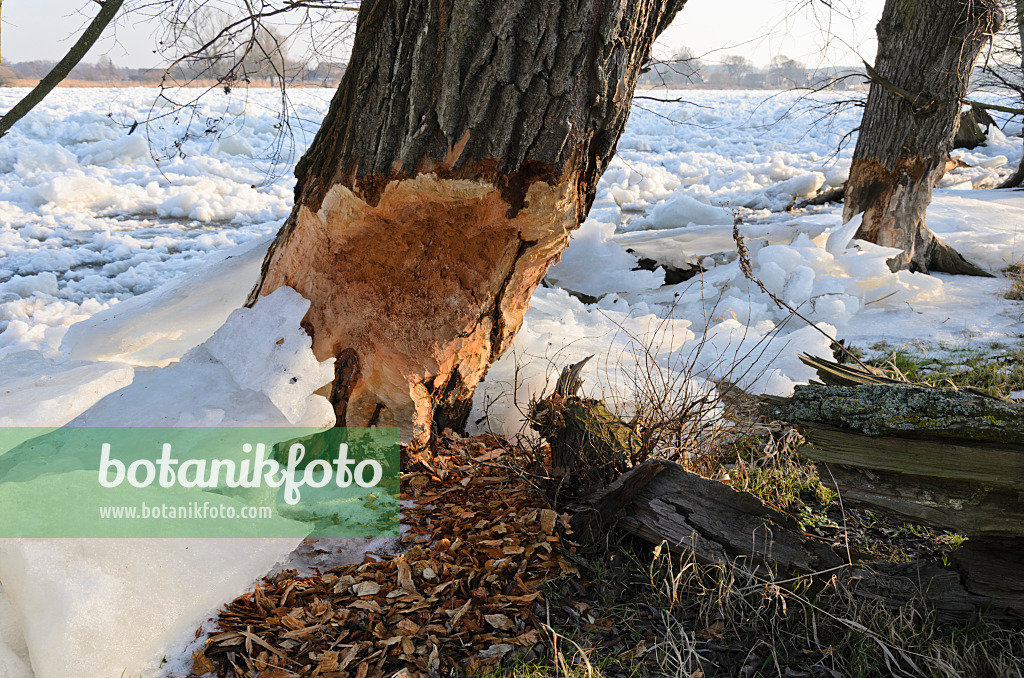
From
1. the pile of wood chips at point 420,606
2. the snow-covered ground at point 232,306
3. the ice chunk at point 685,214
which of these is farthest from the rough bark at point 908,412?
the ice chunk at point 685,214

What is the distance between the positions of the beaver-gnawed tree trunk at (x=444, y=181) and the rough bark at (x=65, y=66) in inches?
28.5

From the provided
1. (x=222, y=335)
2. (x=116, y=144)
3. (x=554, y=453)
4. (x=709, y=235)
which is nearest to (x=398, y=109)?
(x=222, y=335)

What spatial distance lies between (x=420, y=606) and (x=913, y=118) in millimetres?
5655

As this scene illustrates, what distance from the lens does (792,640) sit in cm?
194

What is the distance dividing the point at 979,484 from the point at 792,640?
74 centimetres

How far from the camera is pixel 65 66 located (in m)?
1.99

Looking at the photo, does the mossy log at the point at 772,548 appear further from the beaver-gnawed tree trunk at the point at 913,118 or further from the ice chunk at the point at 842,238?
the beaver-gnawed tree trunk at the point at 913,118

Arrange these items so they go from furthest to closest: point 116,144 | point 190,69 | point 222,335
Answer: point 116,144, point 190,69, point 222,335

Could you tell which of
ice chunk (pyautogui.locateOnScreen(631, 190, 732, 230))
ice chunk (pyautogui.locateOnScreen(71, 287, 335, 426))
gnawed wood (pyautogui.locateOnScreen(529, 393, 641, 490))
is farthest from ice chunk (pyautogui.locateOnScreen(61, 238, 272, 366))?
ice chunk (pyautogui.locateOnScreen(631, 190, 732, 230))

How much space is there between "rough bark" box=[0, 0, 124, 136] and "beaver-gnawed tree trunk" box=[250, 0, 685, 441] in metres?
0.72

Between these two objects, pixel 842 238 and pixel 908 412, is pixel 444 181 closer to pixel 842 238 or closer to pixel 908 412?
pixel 908 412

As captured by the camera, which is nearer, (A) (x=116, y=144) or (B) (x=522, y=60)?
(B) (x=522, y=60)

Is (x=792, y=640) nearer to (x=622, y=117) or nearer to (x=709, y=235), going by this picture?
(x=622, y=117)

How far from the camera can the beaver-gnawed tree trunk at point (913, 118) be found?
5.20 metres
